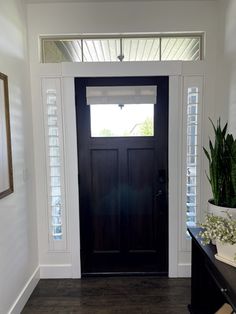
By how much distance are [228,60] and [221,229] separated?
1.64 metres

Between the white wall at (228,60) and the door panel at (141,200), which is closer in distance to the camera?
the white wall at (228,60)

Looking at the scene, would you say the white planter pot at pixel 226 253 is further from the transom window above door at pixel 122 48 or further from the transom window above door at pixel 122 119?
the transom window above door at pixel 122 48

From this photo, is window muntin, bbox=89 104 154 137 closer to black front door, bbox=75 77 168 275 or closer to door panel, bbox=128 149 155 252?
black front door, bbox=75 77 168 275

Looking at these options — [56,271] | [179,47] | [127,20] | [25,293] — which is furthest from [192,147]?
[25,293]

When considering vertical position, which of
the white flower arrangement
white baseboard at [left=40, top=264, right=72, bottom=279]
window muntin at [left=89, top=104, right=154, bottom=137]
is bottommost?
white baseboard at [left=40, top=264, right=72, bottom=279]

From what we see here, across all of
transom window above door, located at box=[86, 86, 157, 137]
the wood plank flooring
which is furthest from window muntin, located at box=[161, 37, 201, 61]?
the wood plank flooring

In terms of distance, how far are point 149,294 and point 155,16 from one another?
110 inches

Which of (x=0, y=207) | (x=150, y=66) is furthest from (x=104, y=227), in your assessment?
(x=150, y=66)

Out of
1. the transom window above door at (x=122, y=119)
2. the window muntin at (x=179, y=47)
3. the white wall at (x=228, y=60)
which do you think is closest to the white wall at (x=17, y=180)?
the transom window above door at (x=122, y=119)

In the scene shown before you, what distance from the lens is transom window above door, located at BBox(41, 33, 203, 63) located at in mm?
2732

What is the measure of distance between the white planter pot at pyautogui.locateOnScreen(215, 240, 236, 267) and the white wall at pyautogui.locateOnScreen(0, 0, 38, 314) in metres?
1.59

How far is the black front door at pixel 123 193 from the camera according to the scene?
2.77 m

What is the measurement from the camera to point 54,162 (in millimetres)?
2801

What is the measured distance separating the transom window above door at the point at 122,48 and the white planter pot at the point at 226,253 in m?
1.96
